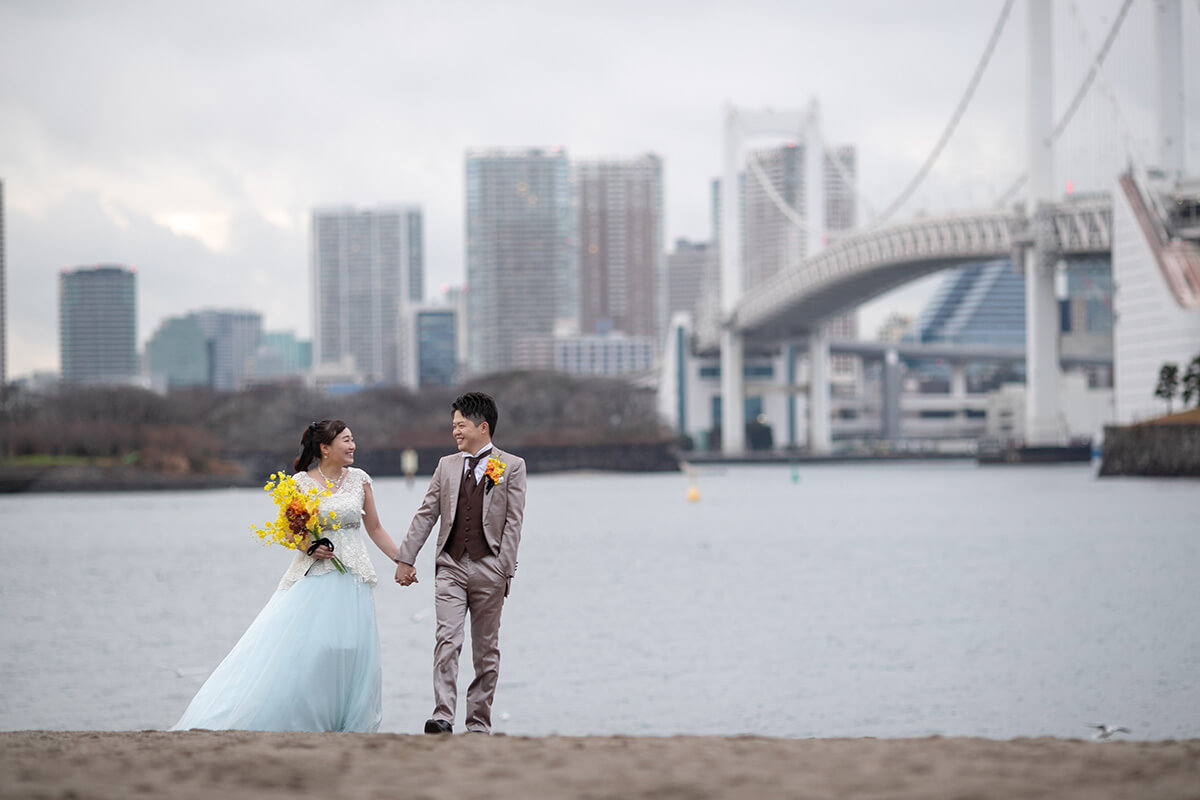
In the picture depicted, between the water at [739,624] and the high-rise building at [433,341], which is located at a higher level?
the high-rise building at [433,341]

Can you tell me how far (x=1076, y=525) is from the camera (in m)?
25.3

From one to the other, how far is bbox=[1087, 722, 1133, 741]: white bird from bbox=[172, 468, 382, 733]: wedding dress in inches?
176

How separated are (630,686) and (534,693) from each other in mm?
684

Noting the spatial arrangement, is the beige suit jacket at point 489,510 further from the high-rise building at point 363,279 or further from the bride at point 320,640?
the high-rise building at point 363,279

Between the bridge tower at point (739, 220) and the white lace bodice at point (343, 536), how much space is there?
5167cm

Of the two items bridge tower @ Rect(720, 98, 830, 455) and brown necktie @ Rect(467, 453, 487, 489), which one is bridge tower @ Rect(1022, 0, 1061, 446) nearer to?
bridge tower @ Rect(720, 98, 830, 455)

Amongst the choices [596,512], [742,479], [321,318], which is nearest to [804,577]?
[596,512]

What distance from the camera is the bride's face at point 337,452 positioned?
4809mm

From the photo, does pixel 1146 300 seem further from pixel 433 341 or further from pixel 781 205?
pixel 433 341

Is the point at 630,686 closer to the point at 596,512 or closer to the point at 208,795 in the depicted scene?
the point at 208,795

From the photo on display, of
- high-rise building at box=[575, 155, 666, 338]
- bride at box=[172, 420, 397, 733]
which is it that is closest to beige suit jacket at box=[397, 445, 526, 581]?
bride at box=[172, 420, 397, 733]

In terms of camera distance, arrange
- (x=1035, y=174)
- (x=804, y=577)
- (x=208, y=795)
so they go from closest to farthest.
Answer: (x=208, y=795)
(x=804, y=577)
(x=1035, y=174)

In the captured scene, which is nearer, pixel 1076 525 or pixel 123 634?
pixel 123 634

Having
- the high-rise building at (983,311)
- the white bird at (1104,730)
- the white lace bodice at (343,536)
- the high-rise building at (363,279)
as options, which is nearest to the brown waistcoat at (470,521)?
the white lace bodice at (343,536)
